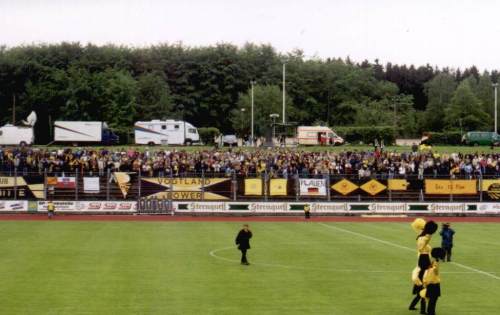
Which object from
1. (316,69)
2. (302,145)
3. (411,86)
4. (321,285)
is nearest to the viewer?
(321,285)

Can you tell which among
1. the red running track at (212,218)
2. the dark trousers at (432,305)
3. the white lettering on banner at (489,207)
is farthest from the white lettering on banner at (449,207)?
the dark trousers at (432,305)

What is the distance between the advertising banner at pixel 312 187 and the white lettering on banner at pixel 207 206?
17.3 ft

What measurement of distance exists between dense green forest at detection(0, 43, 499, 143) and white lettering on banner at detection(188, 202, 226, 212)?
178 ft

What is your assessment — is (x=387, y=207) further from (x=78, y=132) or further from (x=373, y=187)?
(x=78, y=132)

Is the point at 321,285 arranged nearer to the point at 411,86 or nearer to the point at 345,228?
the point at 345,228

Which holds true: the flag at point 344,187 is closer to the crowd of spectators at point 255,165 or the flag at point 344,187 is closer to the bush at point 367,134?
the crowd of spectators at point 255,165

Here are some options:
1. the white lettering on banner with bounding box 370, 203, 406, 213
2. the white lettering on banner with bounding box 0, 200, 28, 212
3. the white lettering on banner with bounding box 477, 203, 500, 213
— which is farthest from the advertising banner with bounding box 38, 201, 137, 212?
the white lettering on banner with bounding box 477, 203, 500, 213

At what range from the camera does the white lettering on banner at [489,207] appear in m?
52.4

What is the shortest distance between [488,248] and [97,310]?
19525mm

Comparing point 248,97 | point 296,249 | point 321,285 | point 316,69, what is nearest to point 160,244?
point 296,249

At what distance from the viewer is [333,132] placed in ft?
Answer: 303

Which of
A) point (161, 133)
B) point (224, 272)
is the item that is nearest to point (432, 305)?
point (224, 272)

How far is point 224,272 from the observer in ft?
82.2

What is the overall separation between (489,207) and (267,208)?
14436 mm
